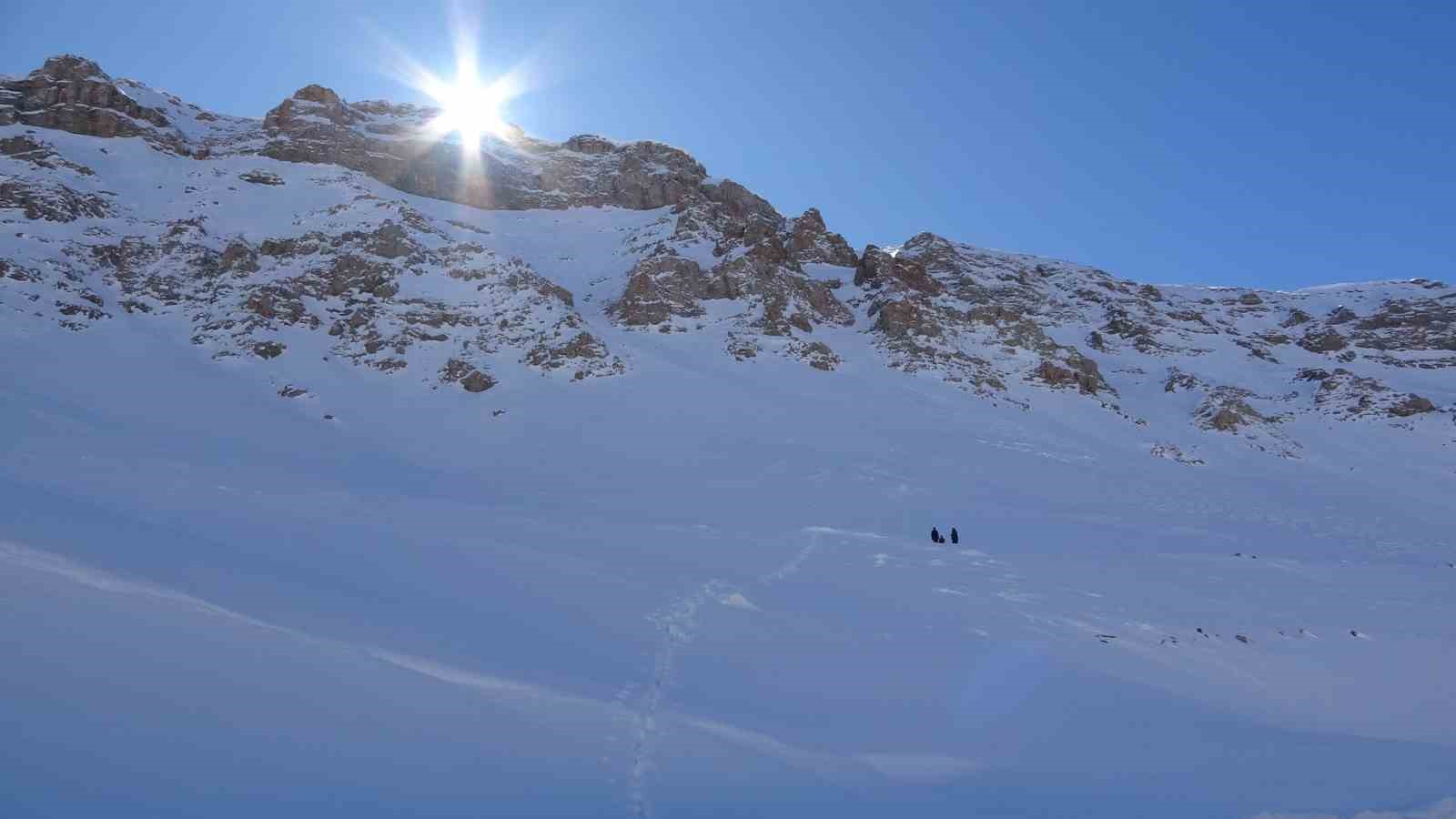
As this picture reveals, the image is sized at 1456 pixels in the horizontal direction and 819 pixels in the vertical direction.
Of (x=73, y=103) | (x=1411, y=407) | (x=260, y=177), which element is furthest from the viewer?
(x=260, y=177)

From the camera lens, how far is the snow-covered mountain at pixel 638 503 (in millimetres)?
7645

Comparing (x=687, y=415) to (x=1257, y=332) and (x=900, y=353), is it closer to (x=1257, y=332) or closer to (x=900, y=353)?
(x=900, y=353)

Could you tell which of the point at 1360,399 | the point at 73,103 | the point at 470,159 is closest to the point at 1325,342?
the point at 1360,399

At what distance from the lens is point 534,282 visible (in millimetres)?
46906

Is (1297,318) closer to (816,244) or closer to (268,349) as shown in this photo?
(816,244)

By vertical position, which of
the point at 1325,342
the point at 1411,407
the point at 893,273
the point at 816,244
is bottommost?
the point at 1411,407

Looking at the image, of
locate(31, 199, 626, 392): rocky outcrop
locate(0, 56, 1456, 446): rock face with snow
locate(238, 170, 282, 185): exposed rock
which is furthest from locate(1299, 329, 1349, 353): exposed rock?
locate(238, 170, 282, 185): exposed rock

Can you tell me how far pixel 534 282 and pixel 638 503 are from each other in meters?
25.0

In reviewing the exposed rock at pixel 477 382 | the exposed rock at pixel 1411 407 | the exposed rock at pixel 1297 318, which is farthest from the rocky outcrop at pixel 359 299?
the exposed rock at pixel 1297 318

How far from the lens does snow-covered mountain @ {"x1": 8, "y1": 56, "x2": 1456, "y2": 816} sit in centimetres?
764

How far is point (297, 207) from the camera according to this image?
161ft

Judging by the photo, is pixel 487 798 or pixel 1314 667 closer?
pixel 487 798

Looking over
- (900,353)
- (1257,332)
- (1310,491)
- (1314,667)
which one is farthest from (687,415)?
(1257,332)

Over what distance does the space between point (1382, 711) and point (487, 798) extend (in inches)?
550
